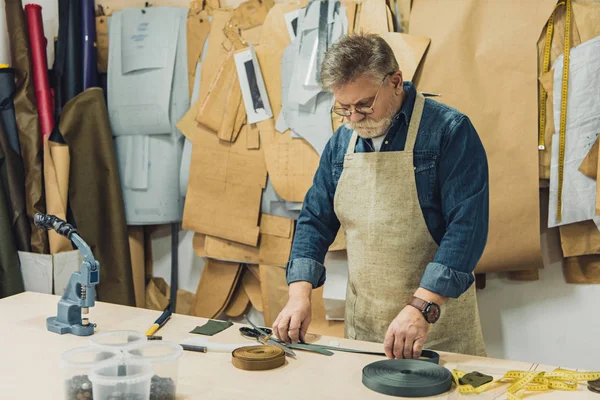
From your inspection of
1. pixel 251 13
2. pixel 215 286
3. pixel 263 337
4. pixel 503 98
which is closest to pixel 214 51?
pixel 251 13

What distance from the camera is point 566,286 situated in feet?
9.12

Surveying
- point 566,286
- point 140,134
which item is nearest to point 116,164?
point 140,134

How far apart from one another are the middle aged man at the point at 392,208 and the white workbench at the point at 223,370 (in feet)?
0.57

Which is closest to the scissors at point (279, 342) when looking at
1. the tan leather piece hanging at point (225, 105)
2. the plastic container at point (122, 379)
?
the plastic container at point (122, 379)

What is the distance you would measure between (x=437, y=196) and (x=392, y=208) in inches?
5.5

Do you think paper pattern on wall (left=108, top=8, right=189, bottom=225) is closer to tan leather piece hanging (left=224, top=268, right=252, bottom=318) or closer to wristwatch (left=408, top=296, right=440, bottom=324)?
tan leather piece hanging (left=224, top=268, right=252, bottom=318)

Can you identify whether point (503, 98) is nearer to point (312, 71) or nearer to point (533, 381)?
point (312, 71)

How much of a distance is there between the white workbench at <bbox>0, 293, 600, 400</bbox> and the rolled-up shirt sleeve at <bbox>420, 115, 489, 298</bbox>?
0.22m

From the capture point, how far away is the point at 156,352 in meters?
1.46

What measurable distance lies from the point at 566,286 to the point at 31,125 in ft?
8.81

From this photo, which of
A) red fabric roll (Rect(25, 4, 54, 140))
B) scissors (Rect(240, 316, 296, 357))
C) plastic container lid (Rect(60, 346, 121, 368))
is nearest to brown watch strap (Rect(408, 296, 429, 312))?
scissors (Rect(240, 316, 296, 357))

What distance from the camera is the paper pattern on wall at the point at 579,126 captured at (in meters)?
2.58

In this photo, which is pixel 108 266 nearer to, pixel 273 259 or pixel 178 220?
pixel 178 220

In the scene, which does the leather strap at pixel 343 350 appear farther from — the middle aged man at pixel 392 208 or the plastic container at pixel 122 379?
the plastic container at pixel 122 379
